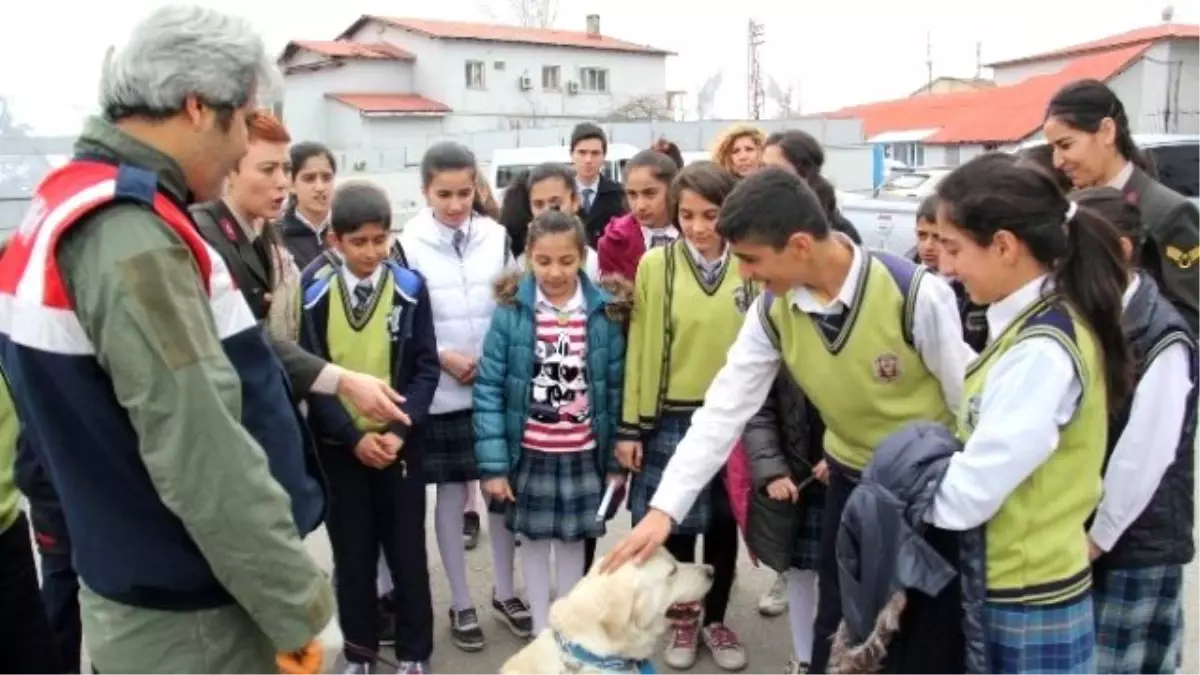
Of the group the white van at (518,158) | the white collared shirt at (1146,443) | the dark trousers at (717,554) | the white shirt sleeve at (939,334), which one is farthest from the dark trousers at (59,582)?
the white van at (518,158)

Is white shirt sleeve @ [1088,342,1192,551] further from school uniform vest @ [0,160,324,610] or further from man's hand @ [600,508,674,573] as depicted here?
school uniform vest @ [0,160,324,610]

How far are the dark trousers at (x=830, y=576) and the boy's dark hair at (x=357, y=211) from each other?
1.83 meters

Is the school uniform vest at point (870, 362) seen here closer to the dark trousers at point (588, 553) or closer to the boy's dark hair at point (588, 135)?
the dark trousers at point (588, 553)

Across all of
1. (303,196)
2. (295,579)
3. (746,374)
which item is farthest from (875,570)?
(303,196)

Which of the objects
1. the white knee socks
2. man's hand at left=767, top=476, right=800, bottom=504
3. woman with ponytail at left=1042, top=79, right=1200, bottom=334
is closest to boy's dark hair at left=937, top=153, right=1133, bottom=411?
woman with ponytail at left=1042, top=79, right=1200, bottom=334

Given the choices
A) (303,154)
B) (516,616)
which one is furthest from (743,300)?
(303,154)

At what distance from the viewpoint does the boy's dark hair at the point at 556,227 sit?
3.96 m

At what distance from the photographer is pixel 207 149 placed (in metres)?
1.97

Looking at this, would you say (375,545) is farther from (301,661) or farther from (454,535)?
(301,661)

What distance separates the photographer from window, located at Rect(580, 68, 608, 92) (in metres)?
47.8

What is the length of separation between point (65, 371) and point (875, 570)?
1.68 metres

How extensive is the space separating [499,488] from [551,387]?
43cm

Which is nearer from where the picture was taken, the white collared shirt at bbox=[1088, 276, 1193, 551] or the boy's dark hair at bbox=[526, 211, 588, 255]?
the white collared shirt at bbox=[1088, 276, 1193, 551]

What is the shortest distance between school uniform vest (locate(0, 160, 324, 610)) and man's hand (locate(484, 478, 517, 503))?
6.22ft
